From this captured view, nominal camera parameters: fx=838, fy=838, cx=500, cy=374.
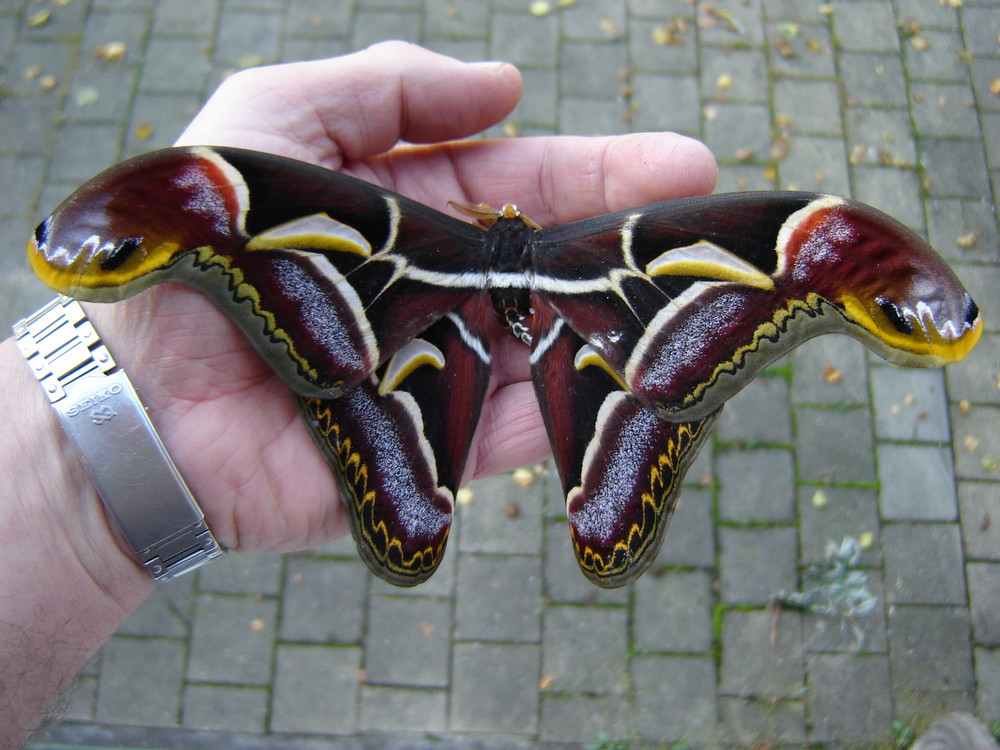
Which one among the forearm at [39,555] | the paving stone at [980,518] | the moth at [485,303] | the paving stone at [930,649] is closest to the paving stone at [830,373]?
the paving stone at [980,518]

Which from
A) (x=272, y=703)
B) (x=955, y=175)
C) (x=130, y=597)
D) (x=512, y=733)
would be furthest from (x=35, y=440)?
(x=955, y=175)

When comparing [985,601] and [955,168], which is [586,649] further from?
[955,168]

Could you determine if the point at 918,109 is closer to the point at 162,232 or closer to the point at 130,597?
the point at 162,232

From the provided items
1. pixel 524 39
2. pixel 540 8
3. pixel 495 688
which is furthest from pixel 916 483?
pixel 540 8

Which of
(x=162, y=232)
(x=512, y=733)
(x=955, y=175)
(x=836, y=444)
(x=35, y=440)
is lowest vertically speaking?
(x=512, y=733)

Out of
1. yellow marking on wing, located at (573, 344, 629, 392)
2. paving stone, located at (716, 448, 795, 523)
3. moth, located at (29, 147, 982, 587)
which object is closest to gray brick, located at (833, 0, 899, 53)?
paving stone, located at (716, 448, 795, 523)

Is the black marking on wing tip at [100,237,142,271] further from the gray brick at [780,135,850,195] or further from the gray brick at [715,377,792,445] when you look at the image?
the gray brick at [780,135,850,195]

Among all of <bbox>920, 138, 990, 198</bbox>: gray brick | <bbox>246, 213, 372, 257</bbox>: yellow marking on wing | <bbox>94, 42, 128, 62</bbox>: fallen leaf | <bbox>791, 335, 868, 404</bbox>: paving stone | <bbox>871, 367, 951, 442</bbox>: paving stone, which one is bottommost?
<bbox>871, 367, 951, 442</bbox>: paving stone
